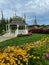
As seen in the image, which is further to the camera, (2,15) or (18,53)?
(2,15)

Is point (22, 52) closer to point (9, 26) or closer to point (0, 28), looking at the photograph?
point (9, 26)

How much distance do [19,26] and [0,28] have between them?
23.1 feet

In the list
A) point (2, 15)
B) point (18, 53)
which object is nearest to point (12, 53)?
point (18, 53)

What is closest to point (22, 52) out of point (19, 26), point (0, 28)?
point (19, 26)

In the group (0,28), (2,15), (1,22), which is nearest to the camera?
(0,28)

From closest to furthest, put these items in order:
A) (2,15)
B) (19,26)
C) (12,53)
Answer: (12,53), (19,26), (2,15)

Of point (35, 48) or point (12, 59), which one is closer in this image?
point (12, 59)

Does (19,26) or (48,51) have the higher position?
(48,51)

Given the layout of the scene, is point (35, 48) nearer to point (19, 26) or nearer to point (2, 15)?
point (19, 26)

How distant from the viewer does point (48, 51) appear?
347 inches

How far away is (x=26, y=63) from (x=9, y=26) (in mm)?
40685

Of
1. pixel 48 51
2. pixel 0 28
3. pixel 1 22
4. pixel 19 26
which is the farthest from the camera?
pixel 1 22

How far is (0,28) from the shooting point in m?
52.8

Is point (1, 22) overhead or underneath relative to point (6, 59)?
underneath
